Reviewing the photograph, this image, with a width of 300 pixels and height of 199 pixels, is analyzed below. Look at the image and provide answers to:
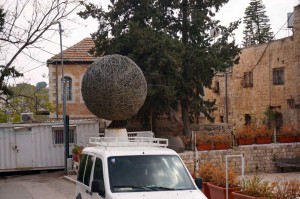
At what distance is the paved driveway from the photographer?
61.4 feet

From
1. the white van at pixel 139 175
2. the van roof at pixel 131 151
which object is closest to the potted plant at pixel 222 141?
the white van at pixel 139 175

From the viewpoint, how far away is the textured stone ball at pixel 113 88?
16.8 m

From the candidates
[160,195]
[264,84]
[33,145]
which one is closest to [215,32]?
[264,84]

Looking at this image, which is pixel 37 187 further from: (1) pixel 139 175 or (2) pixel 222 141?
(1) pixel 139 175

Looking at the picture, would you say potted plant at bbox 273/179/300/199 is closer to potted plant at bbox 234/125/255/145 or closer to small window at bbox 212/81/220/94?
potted plant at bbox 234/125/255/145

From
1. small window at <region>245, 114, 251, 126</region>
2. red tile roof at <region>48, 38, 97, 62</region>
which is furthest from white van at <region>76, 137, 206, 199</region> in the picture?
small window at <region>245, 114, 251, 126</region>

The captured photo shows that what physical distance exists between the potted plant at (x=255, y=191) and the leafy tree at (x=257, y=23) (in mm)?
50764

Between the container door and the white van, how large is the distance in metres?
18.5

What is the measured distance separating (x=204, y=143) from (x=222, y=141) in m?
1.01

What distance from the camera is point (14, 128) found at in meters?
27.5

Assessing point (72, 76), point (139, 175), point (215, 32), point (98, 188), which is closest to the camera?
point (98, 188)

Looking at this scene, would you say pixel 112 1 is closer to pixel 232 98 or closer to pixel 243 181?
pixel 232 98

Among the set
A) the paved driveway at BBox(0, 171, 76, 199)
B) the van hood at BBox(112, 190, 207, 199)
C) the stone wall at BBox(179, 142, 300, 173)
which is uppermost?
the van hood at BBox(112, 190, 207, 199)

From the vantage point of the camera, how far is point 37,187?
21.5 m
